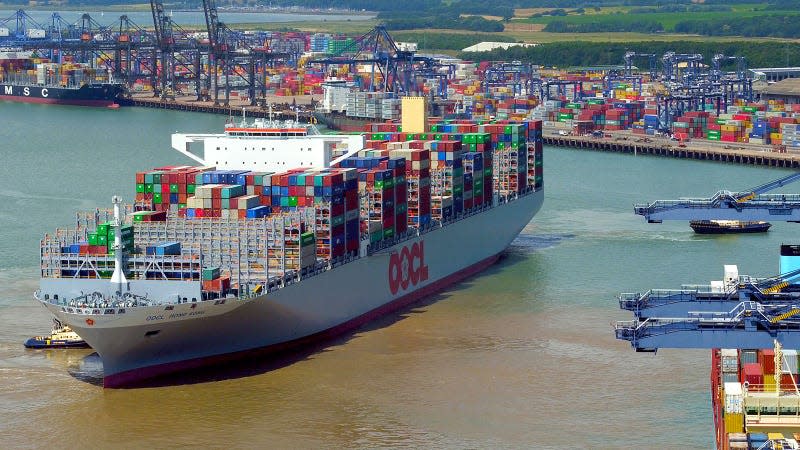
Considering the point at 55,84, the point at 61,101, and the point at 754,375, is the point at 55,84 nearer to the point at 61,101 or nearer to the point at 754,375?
the point at 61,101

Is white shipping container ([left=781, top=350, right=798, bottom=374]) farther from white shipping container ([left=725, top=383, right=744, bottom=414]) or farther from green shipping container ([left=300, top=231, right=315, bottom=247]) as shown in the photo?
green shipping container ([left=300, top=231, right=315, bottom=247])

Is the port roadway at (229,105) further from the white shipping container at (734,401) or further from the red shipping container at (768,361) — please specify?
the white shipping container at (734,401)

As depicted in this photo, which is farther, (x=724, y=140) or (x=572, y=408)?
(x=724, y=140)

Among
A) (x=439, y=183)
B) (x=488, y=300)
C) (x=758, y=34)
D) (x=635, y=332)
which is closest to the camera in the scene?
(x=635, y=332)

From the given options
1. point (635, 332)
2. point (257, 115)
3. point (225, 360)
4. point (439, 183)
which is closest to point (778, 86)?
point (257, 115)

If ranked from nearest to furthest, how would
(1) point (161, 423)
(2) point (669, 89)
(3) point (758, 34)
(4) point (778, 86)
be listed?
(1) point (161, 423) → (2) point (669, 89) → (4) point (778, 86) → (3) point (758, 34)

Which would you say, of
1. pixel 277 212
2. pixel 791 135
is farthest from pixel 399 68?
pixel 277 212

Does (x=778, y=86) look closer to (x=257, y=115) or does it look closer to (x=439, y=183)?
(x=257, y=115)
